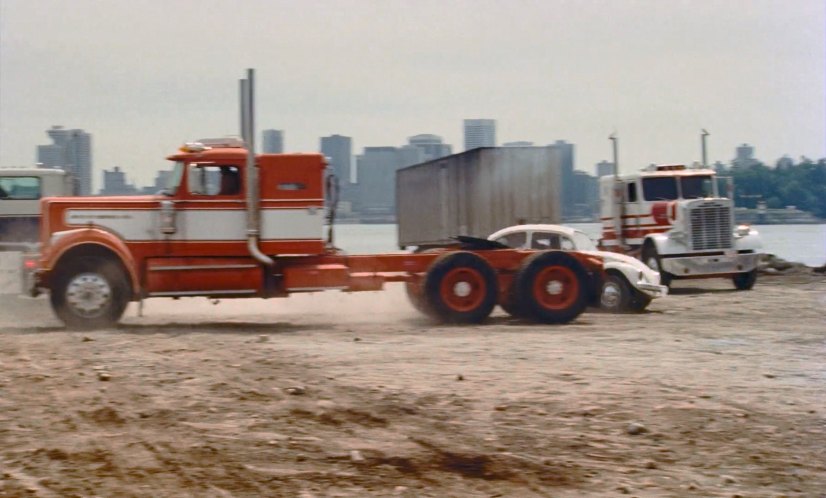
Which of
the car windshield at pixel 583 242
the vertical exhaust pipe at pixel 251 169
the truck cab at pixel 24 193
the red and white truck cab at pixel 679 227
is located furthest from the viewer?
the truck cab at pixel 24 193

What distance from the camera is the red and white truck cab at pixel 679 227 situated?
973 inches

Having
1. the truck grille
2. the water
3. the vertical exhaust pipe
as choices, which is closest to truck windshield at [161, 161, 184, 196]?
the vertical exhaust pipe

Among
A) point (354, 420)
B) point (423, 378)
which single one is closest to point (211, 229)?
point (423, 378)

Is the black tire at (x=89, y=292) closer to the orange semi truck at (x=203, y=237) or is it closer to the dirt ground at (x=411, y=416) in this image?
the orange semi truck at (x=203, y=237)

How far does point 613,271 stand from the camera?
19.1 m

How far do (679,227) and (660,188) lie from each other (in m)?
1.37

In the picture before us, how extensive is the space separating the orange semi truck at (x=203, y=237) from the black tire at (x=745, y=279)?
12.1 m

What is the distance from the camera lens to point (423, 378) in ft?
34.8

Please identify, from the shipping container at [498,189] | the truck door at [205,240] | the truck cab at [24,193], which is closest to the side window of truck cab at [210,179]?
the truck door at [205,240]

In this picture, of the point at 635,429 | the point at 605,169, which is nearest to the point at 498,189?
the point at 605,169

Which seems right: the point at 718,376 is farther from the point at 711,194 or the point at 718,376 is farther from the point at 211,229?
the point at 711,194

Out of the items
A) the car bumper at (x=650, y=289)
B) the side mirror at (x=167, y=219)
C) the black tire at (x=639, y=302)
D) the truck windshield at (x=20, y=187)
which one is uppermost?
the truck windshield at (x=20, y=187)

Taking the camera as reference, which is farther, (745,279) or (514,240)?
(745,279)

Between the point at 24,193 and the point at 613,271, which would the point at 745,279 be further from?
the point at 24,193
